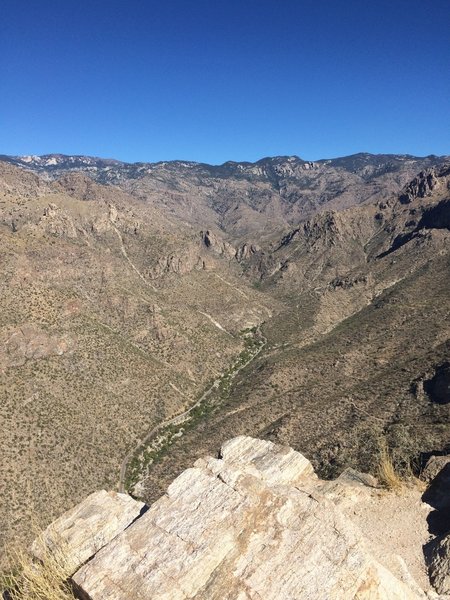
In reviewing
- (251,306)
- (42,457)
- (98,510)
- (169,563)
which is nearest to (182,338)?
(251,306)

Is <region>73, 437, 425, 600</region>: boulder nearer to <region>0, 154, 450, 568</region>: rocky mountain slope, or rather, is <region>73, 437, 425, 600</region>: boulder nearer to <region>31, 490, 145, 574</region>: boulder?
<region>31, 490, 145, 574</region>: boulder

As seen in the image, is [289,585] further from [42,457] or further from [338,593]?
[42,457]

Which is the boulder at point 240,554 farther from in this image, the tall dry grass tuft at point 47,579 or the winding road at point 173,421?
the winding road at point 173,421

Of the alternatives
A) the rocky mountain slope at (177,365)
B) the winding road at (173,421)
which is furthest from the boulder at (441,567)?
the winding road at (173,421)

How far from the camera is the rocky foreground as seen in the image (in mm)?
16156

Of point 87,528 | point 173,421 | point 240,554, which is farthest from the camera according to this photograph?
point 173,421

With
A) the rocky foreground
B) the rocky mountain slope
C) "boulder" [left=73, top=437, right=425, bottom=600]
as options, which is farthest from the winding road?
"boulder" [left=73, top=437, right=425, bottom=600]

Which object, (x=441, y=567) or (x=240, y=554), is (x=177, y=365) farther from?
(x=240, y=554)

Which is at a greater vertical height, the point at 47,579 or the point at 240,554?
the point at 240,554

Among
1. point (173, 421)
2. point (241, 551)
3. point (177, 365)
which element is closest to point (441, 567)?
point (241, 551)

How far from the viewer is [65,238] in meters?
162

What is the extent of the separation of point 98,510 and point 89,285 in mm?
117782

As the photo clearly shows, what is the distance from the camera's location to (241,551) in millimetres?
17203

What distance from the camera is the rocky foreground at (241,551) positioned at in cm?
1616
